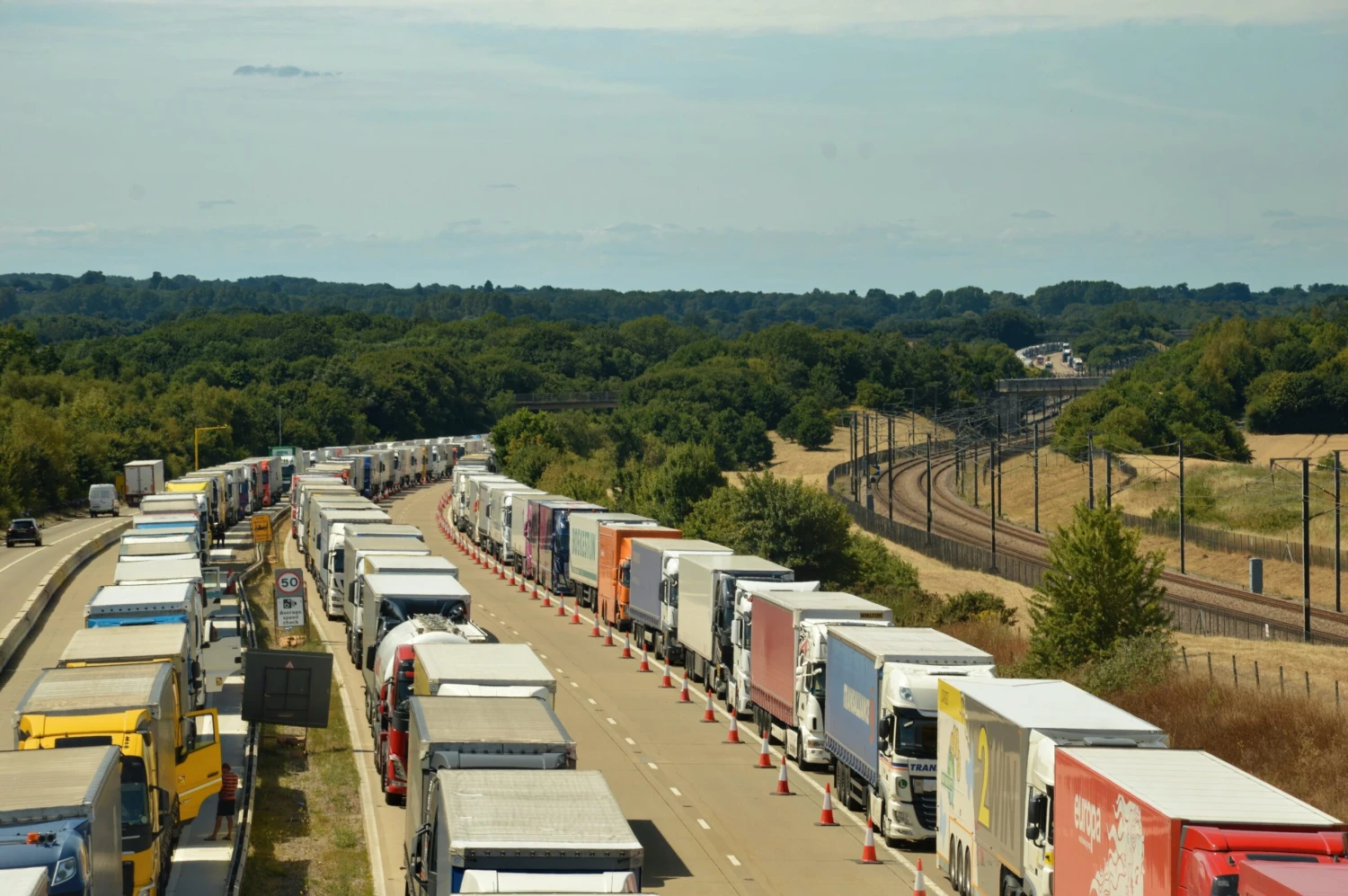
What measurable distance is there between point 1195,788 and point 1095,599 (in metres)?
23.4

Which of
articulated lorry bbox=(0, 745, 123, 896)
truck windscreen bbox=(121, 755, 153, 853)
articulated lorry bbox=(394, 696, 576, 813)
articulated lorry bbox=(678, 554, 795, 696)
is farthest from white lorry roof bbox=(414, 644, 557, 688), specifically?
articulated lorry bbox=(678, 554, 795, 696)

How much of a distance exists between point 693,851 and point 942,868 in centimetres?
398

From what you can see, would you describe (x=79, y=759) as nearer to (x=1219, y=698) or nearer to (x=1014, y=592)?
(x=1219, y=698)

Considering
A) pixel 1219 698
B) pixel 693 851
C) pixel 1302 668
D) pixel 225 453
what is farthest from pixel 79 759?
pixel 225 453

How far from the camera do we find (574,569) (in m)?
52.5

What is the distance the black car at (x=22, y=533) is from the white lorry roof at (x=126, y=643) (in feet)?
149

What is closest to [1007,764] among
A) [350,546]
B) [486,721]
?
[486,721]

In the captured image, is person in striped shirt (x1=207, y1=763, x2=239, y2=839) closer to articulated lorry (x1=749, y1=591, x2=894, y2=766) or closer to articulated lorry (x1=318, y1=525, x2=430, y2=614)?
articulated lorry (x1=749, y1=591, x2=894, y2=766)

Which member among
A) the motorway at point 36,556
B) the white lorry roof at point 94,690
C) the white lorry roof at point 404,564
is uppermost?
the white lorry roof at point 94,690

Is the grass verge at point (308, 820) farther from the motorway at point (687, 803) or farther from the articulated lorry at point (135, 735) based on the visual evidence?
the articulated lorry at point (135, 735)

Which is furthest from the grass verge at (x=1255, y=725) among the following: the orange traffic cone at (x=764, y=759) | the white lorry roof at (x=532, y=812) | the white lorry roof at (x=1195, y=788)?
the white lorry roof at (x=532, y=812)

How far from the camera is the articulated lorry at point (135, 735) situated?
1836 centimetres

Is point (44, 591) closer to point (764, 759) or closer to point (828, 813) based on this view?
point (764, 759)

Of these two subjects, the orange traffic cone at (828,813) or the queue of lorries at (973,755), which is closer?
the queue of lorries at (973,755)
